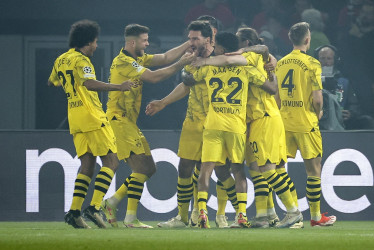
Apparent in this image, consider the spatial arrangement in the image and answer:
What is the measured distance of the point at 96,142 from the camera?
33.6ft

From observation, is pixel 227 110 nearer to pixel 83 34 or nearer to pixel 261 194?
pixel 261 194

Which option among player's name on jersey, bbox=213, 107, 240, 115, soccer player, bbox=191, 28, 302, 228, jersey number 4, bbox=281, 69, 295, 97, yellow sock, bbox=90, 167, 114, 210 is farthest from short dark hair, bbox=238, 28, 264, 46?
yellow sock, bbox=90, 167, 114, 210

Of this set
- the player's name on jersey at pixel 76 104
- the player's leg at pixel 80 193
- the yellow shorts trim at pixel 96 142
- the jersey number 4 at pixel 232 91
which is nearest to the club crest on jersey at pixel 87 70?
the player's name on jersey at pixel 76 104

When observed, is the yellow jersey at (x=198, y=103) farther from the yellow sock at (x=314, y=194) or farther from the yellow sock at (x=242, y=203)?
the yellow sock at (x=314, y=194)

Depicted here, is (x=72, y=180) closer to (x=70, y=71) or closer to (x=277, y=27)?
(x=70, y=71)

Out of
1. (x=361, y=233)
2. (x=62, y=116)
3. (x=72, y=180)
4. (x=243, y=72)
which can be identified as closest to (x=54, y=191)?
(x=72, y=180)

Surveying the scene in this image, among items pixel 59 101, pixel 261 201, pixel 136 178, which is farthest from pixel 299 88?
pixel 59 101

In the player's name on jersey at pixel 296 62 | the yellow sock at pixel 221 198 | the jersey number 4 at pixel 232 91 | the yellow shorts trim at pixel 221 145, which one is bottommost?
the yellow sock at pixel 221 198

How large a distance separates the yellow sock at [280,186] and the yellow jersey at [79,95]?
1755 mm

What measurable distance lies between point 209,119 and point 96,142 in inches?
45.9

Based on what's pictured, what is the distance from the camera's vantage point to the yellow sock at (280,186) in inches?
418

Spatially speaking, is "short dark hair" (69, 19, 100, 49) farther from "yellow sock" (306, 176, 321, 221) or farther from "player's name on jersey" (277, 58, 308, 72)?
"yellow sock" (306, 176, 321, 221)

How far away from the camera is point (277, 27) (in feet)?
49.0

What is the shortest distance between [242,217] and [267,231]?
0.71m
